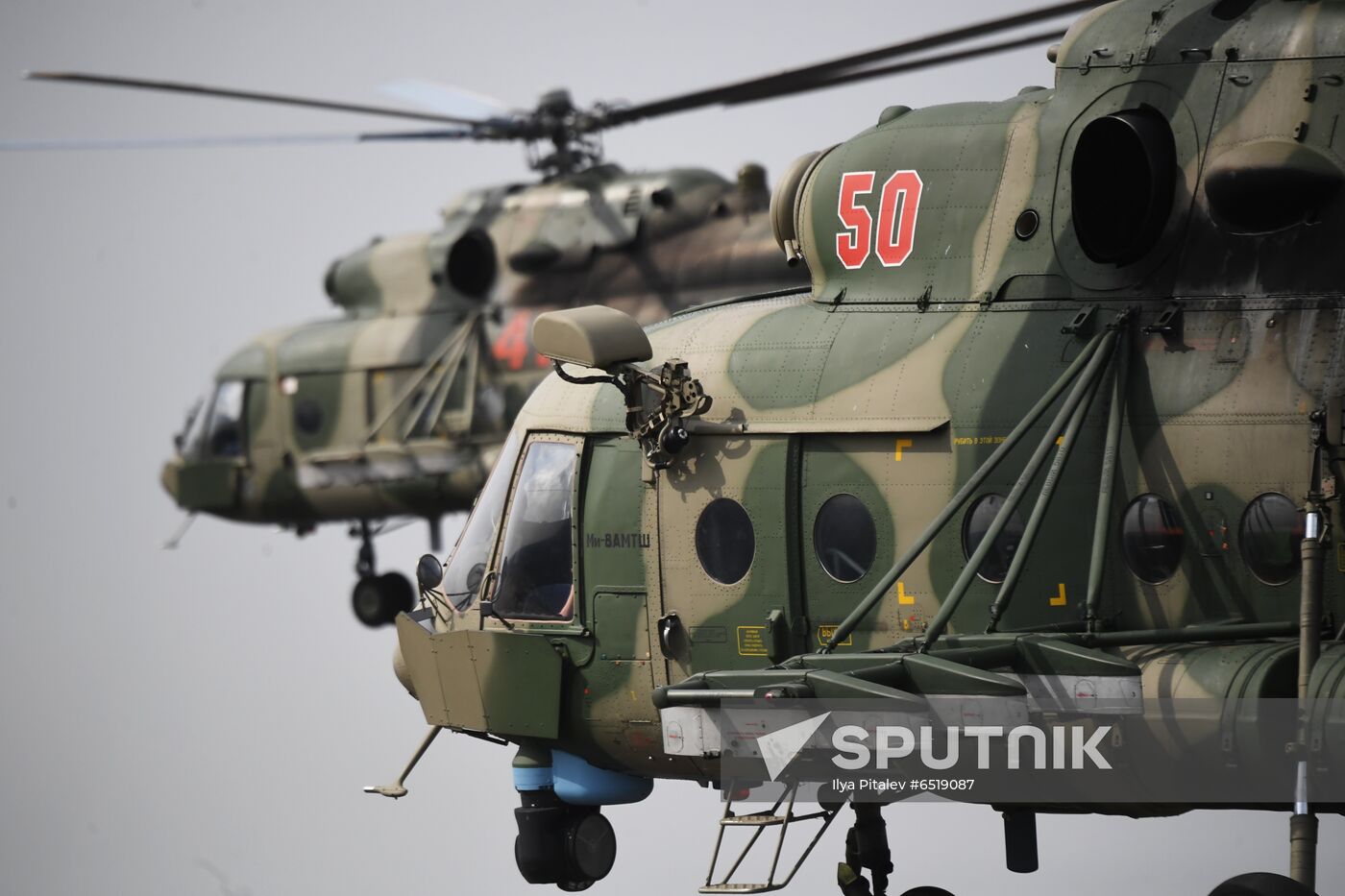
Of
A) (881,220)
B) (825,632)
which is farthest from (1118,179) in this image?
(825,632)

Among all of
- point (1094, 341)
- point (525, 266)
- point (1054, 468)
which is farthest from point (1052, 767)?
point (525, 266)

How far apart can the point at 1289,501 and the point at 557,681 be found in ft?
13.7

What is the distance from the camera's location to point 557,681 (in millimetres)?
11938

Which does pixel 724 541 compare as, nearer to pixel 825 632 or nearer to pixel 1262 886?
pixel 825 632

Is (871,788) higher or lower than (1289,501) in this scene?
lower

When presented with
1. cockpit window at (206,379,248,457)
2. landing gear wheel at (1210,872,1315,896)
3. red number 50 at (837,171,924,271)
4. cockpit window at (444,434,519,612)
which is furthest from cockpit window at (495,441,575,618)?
cockpit window at (206,379,248,457)

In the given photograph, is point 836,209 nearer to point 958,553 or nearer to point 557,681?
point 958,553

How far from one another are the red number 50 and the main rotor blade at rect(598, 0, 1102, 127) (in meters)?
3.99

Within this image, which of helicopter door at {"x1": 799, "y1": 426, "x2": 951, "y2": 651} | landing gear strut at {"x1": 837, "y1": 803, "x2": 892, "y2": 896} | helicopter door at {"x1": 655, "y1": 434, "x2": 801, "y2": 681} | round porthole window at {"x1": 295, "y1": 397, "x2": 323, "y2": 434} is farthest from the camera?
round porthole window at {"x1": 295, "y1": 397, "x2": 323, "y2": 434}

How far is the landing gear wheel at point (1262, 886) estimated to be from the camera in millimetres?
8828

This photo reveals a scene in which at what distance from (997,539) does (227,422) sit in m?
16.9

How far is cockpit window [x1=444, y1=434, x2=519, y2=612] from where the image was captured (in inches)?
496

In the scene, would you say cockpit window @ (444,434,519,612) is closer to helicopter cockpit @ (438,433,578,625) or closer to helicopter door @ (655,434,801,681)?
helicopter cockpit @ (438,433,578,625)

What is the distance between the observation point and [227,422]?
25.8 m
